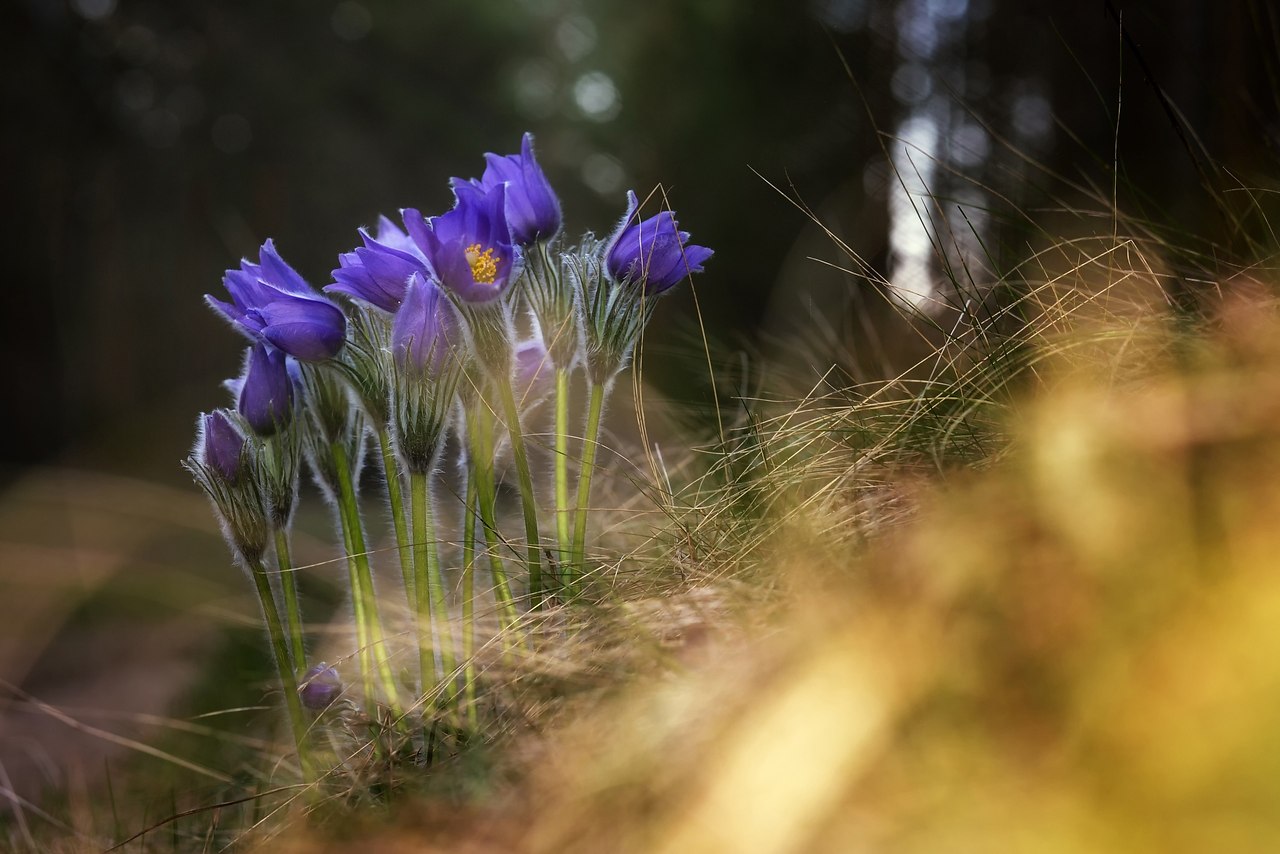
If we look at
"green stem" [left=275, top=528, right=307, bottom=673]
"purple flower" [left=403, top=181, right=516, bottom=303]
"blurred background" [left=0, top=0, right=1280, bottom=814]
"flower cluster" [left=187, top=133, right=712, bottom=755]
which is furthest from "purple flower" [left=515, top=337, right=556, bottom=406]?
"blurred background" [left=0, top=0, right=1280, bottom=814]

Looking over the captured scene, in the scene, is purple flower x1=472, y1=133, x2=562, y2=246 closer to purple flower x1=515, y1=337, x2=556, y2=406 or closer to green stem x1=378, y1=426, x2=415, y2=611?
purple flower x1=515, y1=337, x2=556, y2=406

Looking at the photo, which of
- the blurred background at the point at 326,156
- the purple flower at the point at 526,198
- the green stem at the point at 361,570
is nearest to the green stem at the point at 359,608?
the green stem at the point at 361,570

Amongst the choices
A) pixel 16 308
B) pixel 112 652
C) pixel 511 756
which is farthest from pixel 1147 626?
pixel 16 308

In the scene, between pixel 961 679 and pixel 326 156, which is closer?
pixel 961 679

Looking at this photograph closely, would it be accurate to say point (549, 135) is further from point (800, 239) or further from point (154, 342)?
point (154, 342)

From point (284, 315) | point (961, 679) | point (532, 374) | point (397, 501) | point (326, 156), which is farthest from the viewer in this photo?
point (326, 156)

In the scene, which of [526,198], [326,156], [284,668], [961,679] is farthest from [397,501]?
[326,156]

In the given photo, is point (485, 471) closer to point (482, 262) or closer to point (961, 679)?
point (482, 262)
